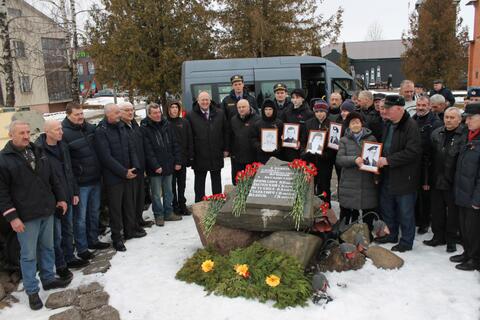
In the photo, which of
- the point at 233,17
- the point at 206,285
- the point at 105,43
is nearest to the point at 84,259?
the point at 206,285

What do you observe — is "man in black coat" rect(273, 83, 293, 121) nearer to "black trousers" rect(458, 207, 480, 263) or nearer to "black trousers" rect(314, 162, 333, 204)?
"black trousers" rect(314, 162, 333, 204)

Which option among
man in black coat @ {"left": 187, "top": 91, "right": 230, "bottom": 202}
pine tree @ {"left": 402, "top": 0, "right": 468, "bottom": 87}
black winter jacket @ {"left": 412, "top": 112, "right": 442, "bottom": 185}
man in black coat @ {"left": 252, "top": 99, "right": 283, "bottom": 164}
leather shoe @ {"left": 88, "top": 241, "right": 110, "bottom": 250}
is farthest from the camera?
pine tree @ {"left": 402, "top": 0, "right": 468, "bottom": 87}

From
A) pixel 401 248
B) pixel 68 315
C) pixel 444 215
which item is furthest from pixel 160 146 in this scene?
pixel 444 215

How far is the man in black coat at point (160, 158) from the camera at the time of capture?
6.33 metres

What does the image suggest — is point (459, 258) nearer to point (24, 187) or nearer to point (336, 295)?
point (336, 295)

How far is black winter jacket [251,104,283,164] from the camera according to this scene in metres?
6.41

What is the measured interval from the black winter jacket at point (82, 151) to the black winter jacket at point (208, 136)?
1.84m

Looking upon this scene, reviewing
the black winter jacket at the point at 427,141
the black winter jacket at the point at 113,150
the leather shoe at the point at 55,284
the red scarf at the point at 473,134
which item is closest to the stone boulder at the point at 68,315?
the leather shoe at the point at 55,284

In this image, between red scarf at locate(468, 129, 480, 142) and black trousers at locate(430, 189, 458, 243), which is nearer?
red scarf at locate(468, 129, 480, 142)

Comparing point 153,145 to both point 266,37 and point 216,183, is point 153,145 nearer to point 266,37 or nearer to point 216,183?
point 216,183

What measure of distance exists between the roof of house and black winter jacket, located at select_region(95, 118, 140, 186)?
51.9 metres

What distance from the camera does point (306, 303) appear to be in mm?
4176

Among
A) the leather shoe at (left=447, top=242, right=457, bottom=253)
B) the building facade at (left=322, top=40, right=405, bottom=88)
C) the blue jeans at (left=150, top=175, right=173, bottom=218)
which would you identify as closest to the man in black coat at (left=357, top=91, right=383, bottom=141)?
the leather shoe at (left=447, top=242, right=457, bottom=253)

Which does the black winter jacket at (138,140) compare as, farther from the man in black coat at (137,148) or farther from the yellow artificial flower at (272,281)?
the yellow artificial flower at (272,281)
